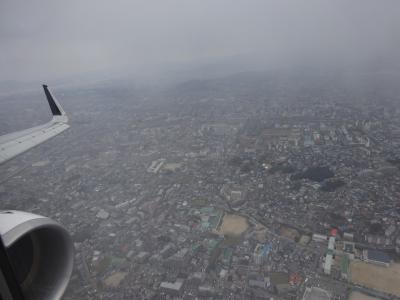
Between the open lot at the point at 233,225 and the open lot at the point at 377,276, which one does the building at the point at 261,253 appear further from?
the open lot at the point at 377,276

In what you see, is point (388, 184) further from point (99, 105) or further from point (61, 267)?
point (99, 105)

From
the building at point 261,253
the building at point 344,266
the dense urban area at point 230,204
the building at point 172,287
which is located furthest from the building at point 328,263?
the building at point 172,287

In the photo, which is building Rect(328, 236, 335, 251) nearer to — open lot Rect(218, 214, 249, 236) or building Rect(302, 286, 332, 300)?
building Rect(302, 286, 332, 300)

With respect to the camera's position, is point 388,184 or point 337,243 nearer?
point 337,243

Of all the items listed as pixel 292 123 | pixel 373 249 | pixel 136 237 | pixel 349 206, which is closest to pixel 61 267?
pixel 136 237

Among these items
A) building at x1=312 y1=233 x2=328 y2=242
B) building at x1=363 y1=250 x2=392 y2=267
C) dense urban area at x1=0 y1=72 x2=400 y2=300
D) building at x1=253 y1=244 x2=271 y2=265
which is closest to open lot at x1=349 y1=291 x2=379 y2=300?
dense urban area at x1=0 y1=72 x2=400 y2=300

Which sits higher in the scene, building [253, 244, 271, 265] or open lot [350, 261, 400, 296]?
building [253, 244, 271, 265]
